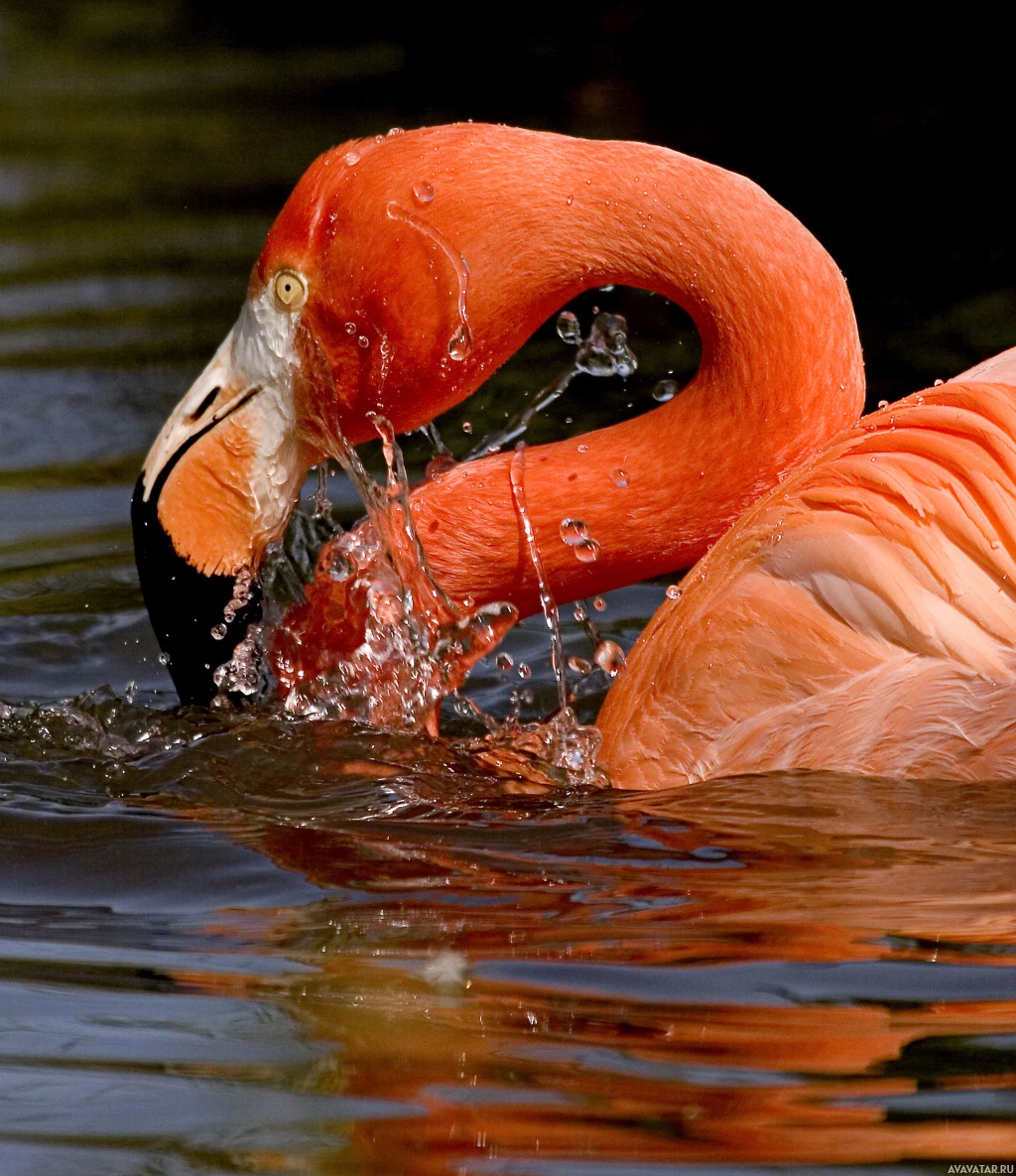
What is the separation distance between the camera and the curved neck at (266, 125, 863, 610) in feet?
11.7

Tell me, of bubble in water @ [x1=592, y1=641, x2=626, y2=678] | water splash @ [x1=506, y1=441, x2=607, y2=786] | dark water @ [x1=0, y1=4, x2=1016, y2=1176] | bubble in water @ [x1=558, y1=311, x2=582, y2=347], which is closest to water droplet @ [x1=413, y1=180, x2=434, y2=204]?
water splash @ [x1=506, y1=441, x2=607, y2=786]

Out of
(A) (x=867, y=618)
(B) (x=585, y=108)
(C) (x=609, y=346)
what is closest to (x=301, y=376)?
(C) (x=609, y=346)

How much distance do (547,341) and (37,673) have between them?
112 inches

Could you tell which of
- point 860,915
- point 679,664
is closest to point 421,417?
point 679,664

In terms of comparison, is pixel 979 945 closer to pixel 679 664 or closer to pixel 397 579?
pixel 679 664

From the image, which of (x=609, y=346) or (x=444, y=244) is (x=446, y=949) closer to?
(x=444, y=244)

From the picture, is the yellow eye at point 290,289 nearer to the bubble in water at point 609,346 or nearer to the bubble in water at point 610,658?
the bubble in water at point 609,346

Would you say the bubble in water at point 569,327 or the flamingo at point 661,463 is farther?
the bubble in water at point 569,327

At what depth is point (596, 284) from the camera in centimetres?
369

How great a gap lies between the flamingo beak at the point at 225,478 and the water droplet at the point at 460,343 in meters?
0.36

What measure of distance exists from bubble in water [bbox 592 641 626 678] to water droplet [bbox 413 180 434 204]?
0.97m

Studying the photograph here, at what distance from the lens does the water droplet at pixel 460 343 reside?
143 inches

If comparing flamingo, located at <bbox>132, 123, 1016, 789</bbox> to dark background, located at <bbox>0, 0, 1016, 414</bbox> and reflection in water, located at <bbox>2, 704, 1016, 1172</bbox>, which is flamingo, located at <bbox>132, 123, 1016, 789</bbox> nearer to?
reflection in water, located at <bbox>2, 704, 1016, 1172</bbox>

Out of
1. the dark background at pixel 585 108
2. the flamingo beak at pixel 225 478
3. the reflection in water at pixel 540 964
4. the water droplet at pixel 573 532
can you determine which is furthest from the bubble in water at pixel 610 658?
the dark background at pixel 585 108
